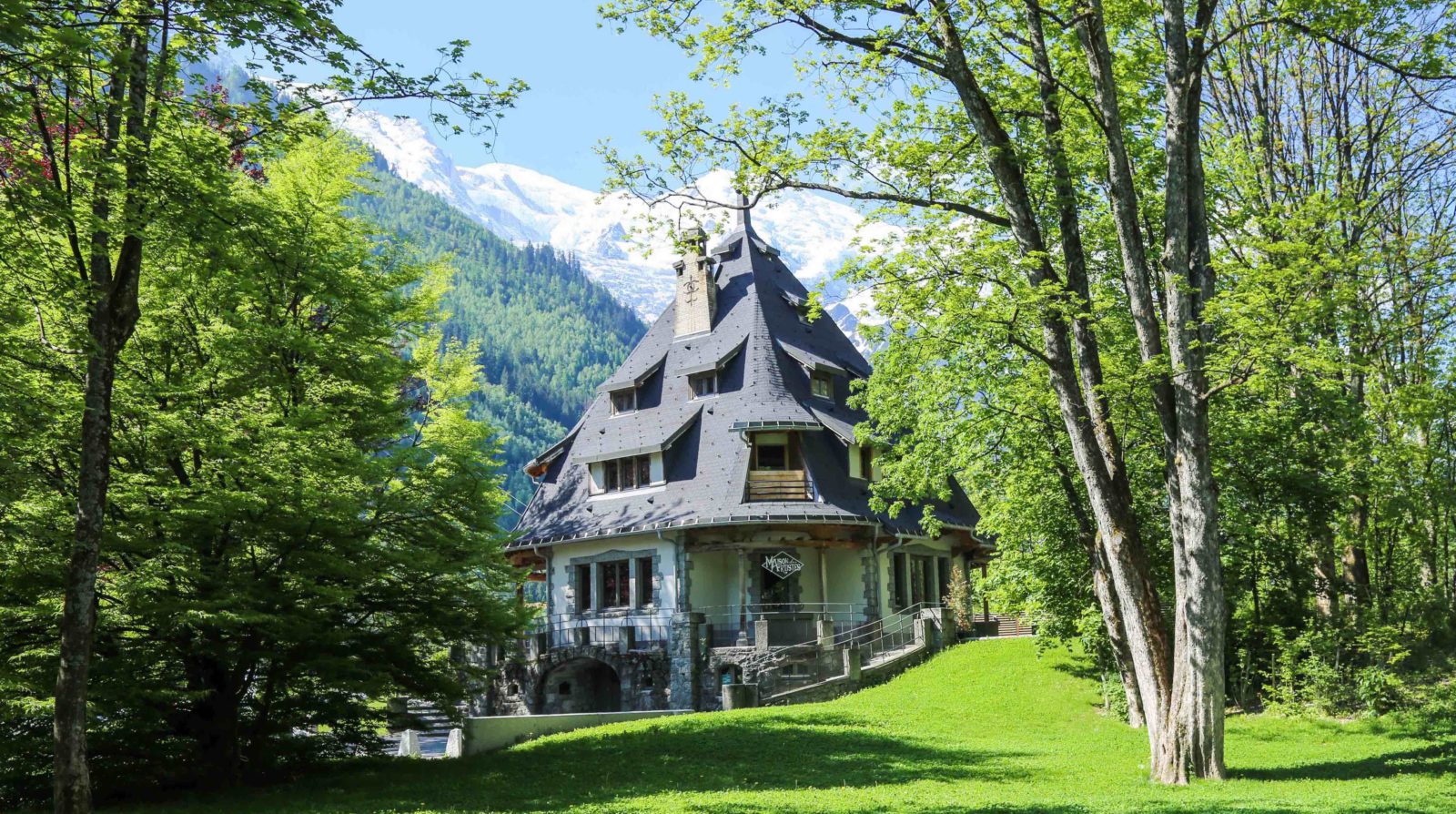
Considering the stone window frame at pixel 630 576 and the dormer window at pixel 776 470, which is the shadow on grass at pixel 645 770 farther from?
the stone window frame at pixel 630 576

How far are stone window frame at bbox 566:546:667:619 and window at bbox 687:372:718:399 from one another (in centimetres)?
541

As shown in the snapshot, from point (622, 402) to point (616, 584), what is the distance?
6438 millimetres

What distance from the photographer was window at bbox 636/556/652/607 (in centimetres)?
3334

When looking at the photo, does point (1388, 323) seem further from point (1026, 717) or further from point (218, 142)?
point (218, 142)

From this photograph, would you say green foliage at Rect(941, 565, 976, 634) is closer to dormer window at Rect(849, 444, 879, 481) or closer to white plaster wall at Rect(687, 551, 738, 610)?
dormer window at Rect(849, 444, 879, 481)

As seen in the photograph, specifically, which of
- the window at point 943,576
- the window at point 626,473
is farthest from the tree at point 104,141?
the window at point 943,576

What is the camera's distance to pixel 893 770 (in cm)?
1559

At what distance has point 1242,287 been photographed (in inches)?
523

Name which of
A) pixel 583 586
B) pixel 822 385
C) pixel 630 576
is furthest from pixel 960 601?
pixel 583 586

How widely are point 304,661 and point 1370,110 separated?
2082cm

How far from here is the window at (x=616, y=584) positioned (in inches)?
1340

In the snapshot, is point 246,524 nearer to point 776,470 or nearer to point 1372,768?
point 1372,768

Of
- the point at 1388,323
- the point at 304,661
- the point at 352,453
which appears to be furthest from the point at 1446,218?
the point at 304,661

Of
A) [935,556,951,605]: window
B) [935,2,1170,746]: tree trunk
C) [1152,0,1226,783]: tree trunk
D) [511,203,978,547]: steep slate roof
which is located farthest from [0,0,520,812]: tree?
[935,556,951,605]: window
